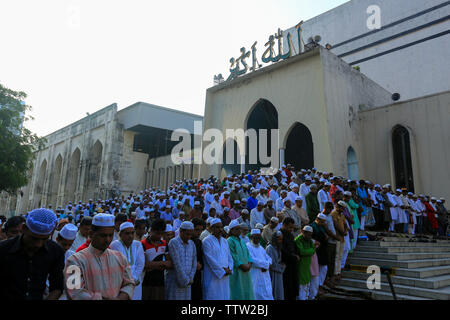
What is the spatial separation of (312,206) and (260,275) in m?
3.36

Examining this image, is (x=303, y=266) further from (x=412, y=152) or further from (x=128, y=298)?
(x=412, y=152)

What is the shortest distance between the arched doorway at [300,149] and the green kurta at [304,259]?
1423 centimetres

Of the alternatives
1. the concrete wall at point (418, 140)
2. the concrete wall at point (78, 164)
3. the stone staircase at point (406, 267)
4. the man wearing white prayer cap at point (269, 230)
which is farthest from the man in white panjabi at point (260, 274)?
the concrete wall at point (78, 164)

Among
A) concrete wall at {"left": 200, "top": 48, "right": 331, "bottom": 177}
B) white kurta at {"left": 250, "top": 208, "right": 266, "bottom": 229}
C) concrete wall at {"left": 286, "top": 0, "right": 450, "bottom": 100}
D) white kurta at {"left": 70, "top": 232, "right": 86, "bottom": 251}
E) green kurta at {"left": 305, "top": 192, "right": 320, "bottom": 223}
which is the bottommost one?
white kurta at {"left": 70, "top": 232, "right": 86, "bottom": 251}

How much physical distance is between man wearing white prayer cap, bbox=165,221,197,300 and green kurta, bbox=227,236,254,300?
87 cm

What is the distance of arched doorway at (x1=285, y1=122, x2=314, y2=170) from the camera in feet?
63.0

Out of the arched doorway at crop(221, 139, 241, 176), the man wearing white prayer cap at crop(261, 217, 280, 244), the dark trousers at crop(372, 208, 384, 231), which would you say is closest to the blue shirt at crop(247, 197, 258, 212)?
the man wearing white prayer cap at crop(261, 217, 280, 244)

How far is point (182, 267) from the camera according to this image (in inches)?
136

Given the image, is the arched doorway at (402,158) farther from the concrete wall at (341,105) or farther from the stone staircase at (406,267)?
the stone staircase at (406,267)

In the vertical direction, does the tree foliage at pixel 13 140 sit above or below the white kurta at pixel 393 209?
above

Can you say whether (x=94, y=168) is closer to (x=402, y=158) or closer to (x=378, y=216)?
(x=402, y=158)

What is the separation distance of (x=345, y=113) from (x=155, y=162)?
58.0 ft

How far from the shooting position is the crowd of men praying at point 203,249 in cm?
208

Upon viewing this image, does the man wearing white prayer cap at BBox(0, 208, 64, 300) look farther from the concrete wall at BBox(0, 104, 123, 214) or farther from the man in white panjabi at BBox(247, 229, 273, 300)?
the concrete wall at BBox(0, 104, 123, 214)
